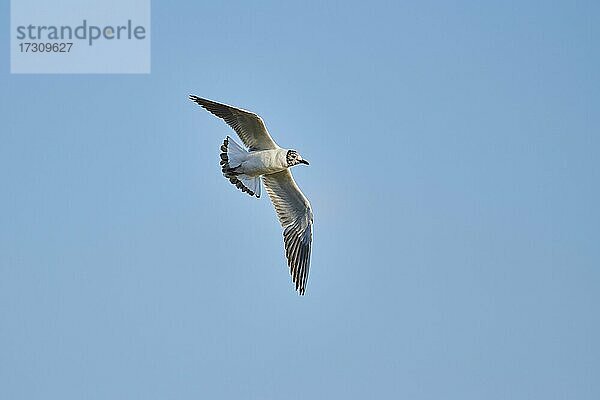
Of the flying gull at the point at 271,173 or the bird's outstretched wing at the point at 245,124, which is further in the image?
the flying gull at the point at 271,173

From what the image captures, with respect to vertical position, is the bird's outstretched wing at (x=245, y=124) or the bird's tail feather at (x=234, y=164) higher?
the bird's outstretched wing at (x=245, y=124)

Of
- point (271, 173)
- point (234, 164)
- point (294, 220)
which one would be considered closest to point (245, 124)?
point (234, 164)

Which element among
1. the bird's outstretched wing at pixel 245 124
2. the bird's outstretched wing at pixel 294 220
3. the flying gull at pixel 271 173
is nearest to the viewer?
the bird's outstretched wing at pixel 245 124

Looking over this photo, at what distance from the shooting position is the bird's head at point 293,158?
1619 cm

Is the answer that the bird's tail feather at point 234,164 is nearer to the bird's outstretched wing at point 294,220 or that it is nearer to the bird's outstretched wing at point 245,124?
the bird's outstretched wing at point 245,124

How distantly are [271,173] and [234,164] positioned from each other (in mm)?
627

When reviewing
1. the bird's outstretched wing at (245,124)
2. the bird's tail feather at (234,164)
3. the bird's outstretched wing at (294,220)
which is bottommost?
the bird's outstretched wing at (294,220)

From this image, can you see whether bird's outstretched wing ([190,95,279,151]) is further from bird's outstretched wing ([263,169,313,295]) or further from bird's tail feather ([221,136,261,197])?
bird's outstretched wing ([263,169,313,295])

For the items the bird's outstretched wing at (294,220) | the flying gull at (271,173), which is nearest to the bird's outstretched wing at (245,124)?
the flying gull at (271,173)

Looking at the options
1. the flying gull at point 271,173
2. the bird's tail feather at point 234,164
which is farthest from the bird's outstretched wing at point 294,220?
the bird's tail feather at point 234,164

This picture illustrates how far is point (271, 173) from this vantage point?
16.7 meters

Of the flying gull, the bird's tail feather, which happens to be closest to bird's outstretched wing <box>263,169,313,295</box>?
the flying gull

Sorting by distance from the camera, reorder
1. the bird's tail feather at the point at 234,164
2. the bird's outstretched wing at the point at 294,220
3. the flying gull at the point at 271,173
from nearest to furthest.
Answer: the flying gull at the point at 271,173, the bird's tail feather at the point at 234,164, the bird's outstretched wing at the point at 294,220

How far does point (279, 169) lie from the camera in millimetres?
16328
